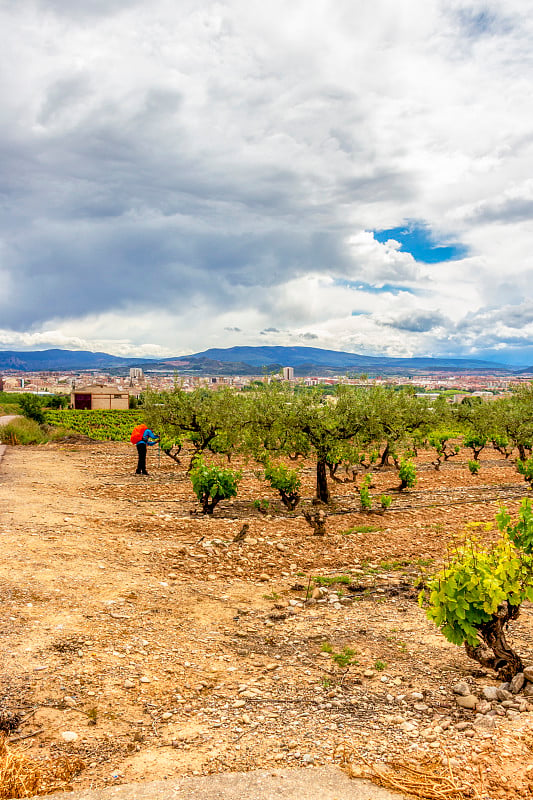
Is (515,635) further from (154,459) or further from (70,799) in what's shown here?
(154,459)

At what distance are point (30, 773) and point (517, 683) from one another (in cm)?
496

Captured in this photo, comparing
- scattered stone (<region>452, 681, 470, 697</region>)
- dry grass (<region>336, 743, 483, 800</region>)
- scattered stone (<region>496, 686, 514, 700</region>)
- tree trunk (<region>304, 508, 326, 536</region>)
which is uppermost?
dry grass (<region>336, 743, 483, 800</region>)

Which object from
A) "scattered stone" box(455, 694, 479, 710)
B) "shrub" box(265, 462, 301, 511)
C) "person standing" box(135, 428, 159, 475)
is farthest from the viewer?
"person standing" box(135, 428, 159, 475)

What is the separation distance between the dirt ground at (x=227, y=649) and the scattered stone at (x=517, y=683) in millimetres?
500

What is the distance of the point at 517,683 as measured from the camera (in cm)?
573

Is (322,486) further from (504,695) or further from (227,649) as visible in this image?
(504,695)

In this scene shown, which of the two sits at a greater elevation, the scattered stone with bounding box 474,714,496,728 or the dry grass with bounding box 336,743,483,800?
the dry grass with bounding box 336,743,483,800

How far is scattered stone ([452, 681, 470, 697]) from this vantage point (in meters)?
5.77

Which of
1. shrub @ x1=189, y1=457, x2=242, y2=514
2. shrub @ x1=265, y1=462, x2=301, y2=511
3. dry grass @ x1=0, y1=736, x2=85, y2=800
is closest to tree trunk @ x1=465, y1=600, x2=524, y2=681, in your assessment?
dry grass @ x1=0, y1=736, x2=85, y2=800

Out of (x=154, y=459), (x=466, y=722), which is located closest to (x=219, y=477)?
(x=466, y=722)

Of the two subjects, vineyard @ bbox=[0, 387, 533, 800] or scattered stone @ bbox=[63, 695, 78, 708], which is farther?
scattered stone @ bbox=[63, 695, 78, 708]

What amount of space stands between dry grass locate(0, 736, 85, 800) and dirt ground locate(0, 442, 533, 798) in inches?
5.8

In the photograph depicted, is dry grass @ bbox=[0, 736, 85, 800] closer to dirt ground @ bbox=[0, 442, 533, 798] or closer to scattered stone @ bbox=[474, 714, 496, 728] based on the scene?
dirt ground @ bbox=[0, 442, 533, 798]

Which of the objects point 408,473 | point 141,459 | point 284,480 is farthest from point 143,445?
point 408,473
